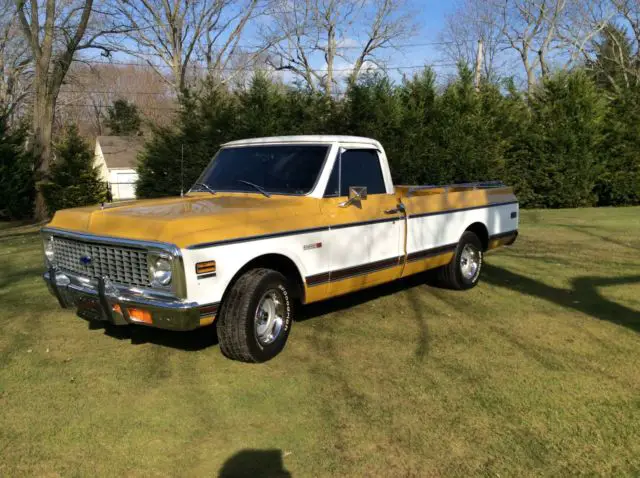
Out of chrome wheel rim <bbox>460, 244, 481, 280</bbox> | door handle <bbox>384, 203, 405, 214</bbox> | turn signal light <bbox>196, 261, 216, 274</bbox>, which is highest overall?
door handle <bbox>384, 203, 405, 214</bbox>

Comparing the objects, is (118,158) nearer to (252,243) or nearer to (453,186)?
(453,186)

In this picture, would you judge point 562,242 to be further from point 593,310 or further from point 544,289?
point 593,310

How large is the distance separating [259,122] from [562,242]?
28.9 ft

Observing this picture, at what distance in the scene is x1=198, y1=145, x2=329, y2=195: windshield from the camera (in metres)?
5.41

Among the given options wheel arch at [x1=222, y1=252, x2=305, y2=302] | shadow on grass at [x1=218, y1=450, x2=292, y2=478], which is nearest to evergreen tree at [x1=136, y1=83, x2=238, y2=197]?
wheel arch at [x1=222, y1=252, x2=305, y2=302]

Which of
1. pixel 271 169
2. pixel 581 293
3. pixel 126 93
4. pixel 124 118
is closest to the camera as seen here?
pixel 271 169

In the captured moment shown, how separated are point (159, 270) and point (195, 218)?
47 cm

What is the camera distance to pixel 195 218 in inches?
165

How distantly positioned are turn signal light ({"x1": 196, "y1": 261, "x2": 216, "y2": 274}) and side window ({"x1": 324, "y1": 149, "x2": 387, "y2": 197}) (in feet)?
5.06

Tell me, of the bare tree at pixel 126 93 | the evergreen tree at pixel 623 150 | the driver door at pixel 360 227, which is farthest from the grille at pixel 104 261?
the bare tree at pixel 126 93

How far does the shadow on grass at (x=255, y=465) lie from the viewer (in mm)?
3148

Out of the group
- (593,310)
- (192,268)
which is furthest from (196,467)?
(593,310)

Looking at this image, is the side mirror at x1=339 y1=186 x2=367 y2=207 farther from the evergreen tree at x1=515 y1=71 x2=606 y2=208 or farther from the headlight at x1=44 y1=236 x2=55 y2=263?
the evergreen tree at x1=515 y1=71 x2=606 y2=208

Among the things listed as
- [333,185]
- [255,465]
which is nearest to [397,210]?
[333,185]
